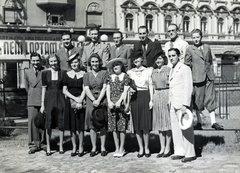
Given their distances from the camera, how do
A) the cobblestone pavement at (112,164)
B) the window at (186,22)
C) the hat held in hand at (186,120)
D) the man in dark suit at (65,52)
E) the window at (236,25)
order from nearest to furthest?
the cobblestone pavement at (112,164)
the hat held in hand at (186,120)
the man in dark suit at (65,52)
the window at (186,22)
the window at (236,25)

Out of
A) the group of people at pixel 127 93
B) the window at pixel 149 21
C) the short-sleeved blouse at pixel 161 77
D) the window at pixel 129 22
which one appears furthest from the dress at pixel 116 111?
the window at pixel 149 21

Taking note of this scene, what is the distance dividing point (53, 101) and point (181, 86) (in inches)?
101

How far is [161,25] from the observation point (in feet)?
111

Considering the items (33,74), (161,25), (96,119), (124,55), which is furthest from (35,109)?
(161,25)

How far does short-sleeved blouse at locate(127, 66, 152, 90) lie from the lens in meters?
7.46

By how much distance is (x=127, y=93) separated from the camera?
24.3 ft

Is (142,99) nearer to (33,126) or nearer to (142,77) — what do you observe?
(142,77)

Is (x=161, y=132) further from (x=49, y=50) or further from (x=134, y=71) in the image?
(x=49, y=50)

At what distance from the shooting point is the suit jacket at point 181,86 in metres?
6.91

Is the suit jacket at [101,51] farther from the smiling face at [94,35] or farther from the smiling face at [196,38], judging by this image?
the smiling face at [196,38]

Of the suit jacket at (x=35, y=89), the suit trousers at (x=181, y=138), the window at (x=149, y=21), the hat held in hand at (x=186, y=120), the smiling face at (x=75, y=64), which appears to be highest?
the window at (x=149, y=21)

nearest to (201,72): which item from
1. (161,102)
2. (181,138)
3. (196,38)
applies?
(196,38)

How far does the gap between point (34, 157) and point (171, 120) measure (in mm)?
2840

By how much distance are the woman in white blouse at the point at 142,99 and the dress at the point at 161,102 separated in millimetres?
95
